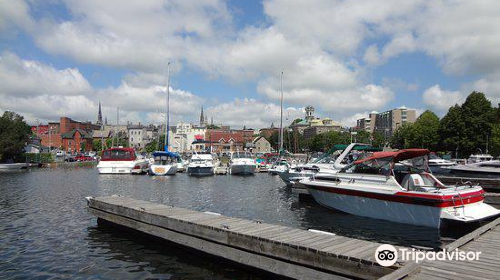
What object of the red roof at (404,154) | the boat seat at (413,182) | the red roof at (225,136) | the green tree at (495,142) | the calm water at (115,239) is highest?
the red roof at (225,136)

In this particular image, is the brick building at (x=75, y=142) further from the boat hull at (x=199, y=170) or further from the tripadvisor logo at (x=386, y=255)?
the tripadvisor logo at (x=386, y=255)

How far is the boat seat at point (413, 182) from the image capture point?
59.9 feet

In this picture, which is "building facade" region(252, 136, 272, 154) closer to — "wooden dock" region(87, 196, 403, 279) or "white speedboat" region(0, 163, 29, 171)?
"white speedboat" region(0, 163, 29, 171)

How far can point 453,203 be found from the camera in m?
16.3

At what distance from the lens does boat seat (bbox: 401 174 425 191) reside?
1827 centimetres

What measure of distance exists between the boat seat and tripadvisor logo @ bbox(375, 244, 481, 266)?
8.72 m

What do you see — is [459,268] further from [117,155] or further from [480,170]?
[117,155]

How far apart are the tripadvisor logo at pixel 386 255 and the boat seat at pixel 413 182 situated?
9.48 m

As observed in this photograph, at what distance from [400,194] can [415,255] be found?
29.3 ft

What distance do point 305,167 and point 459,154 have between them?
189ft

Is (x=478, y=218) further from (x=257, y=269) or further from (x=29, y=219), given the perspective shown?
(x=29, y=219)

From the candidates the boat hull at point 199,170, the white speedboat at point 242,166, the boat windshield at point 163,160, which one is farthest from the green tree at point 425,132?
the boat windshield at point 163,160

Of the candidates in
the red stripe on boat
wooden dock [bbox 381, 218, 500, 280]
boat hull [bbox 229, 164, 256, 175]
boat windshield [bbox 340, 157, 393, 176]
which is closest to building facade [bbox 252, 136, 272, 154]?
boat hull [bbox 229, 164, 256, 175]

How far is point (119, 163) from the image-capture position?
5519 centimetres
